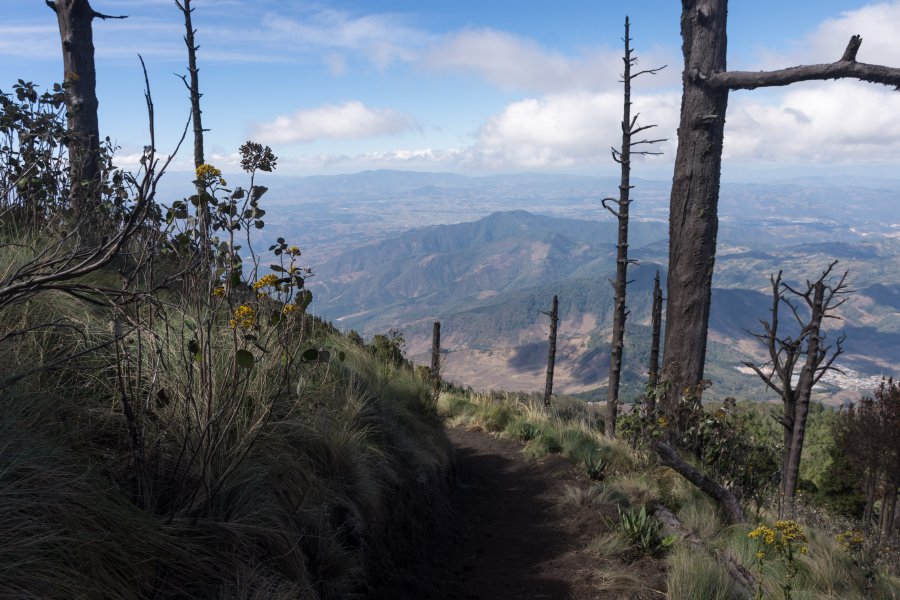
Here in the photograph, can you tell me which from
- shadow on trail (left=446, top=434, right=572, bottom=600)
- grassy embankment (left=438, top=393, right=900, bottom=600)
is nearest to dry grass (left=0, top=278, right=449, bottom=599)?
shadow on trail (left=446, top=434, right=572, bottom=600)

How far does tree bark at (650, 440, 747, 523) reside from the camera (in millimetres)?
5234

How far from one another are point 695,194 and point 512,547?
180 inches

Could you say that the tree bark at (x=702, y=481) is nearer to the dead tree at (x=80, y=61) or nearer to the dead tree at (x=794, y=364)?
the dead tree at (x=794, y=364)

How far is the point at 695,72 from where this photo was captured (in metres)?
7.02

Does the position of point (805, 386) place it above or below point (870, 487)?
above

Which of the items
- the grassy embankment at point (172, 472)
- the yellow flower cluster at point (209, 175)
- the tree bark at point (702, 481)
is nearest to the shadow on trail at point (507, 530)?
the grassy embankment at point (172, 472)

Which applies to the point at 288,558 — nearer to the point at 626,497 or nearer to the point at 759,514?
the point at 626,497

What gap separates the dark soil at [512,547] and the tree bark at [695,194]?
2.02 m

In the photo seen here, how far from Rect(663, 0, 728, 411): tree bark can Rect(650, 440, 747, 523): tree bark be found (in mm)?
2200

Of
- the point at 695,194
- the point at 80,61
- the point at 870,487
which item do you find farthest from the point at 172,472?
the point at 870,487

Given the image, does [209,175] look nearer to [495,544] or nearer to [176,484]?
[176,484]

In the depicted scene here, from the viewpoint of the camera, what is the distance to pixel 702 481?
5.41 m

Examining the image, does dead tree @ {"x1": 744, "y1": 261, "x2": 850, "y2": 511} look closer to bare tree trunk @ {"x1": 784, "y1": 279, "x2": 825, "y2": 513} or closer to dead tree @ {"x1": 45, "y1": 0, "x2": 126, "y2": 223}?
bare tree trunk @ {"x1": 784, "y1": 279, "x2": 825, "y2": 513}

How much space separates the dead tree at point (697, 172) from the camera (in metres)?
6.96
